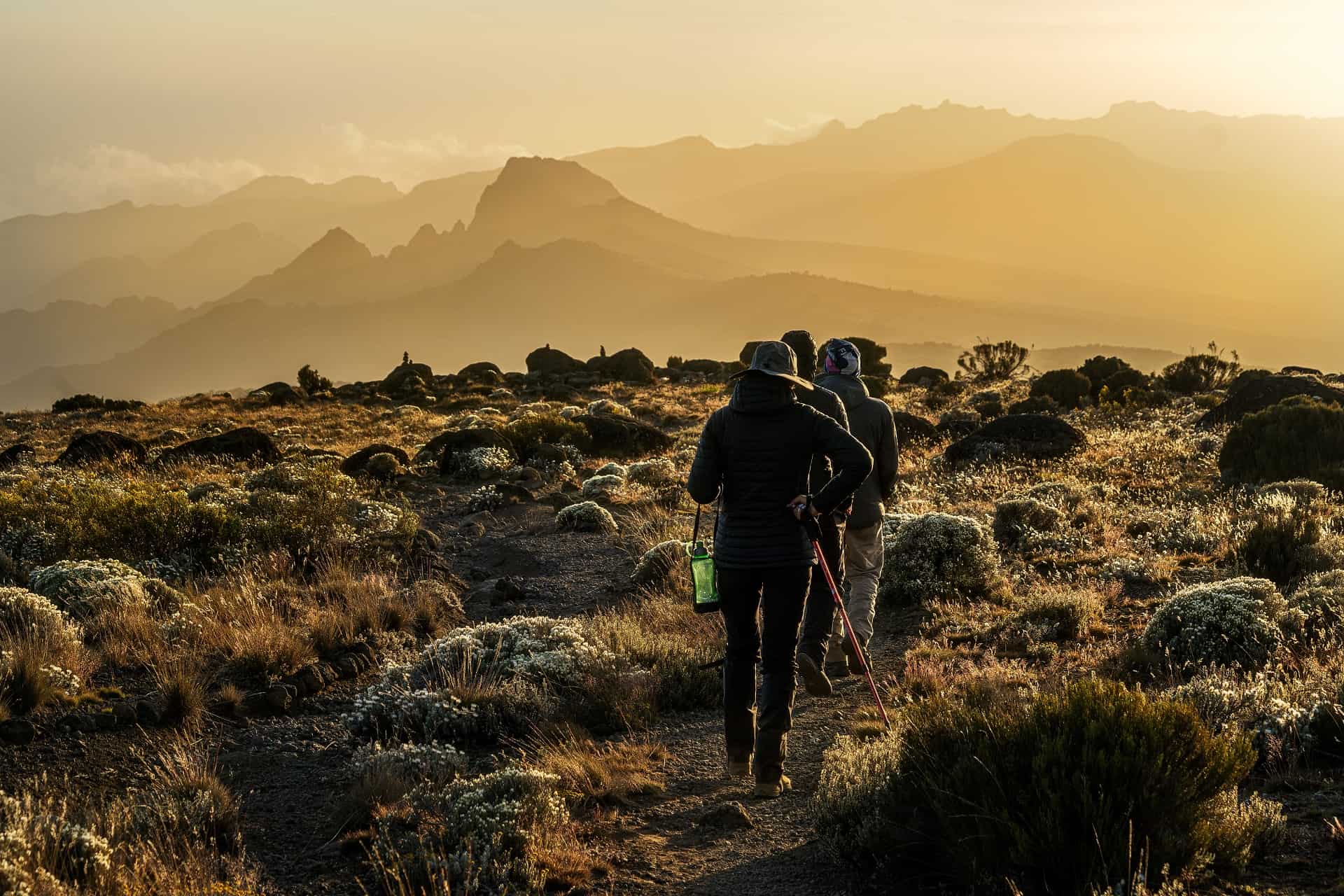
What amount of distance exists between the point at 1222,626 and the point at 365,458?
1633 cm

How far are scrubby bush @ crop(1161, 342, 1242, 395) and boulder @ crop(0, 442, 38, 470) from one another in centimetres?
3203

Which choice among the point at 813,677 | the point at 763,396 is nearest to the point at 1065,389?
the point at 813,677

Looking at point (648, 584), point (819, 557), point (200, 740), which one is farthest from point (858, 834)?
point (648, 584)

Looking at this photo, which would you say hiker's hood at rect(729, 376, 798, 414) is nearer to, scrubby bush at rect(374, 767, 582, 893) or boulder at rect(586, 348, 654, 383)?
scrubby bush at rect(374, 767, 582, 893)

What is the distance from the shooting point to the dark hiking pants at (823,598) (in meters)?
6.80

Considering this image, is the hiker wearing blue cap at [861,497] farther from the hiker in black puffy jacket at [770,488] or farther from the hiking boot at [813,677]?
the hiker in black puffy jacket at [770,488]

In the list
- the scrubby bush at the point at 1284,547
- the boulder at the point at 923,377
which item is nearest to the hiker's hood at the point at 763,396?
the scrubby bush at the point at 1284,547

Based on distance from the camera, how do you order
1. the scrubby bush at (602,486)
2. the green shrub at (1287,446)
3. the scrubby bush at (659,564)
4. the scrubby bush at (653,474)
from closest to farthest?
the scrubby bush at (659,564)
the green shrub at (1287,446)
the scrubby bush at (602,486)
the scrubby bush at (653,474)

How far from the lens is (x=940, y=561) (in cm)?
1073

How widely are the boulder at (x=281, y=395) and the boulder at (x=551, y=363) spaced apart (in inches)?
488

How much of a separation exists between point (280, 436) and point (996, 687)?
83.7 feet

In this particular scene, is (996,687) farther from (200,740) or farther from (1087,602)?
(200,740)

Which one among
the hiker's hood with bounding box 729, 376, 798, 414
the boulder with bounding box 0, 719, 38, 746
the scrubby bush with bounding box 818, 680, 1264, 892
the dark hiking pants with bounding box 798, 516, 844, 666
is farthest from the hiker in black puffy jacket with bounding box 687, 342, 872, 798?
the boulder with bounding box 0, 719, 38, 746

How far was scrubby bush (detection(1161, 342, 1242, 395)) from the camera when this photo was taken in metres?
33.1
